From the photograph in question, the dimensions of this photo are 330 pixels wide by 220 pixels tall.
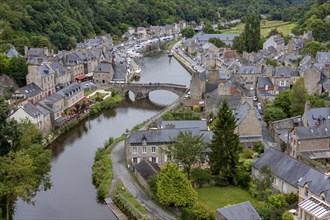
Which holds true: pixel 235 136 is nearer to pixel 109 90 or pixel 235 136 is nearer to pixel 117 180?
pixel 117 180

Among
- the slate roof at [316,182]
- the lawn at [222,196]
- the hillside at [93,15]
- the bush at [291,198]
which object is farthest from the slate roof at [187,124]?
the hillside at [93,15]

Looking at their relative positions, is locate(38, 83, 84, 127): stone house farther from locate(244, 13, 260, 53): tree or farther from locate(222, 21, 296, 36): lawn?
locate(222, 21, 296, 36): lawn

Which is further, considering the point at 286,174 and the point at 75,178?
the point at 75,178

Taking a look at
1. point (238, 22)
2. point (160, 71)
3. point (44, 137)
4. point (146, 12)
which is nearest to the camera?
point (44, 137)

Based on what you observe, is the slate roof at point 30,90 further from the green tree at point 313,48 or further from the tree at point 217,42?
the tree at point 217,42

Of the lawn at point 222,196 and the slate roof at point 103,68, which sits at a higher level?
the slate roof at point 103,68

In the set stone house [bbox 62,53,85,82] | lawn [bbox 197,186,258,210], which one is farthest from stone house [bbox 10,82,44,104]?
lawn [bbox 197,186,258,210]

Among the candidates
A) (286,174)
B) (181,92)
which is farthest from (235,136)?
(181,92)
